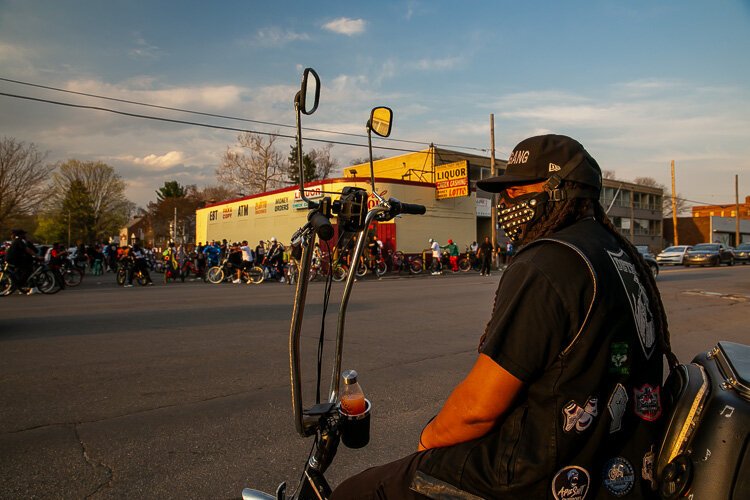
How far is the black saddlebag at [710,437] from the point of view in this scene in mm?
1229

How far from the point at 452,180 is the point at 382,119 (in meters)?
29.7

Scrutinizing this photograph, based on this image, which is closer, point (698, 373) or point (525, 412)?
point (525, 412)

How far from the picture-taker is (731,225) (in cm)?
7506

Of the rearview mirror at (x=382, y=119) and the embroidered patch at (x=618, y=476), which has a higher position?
the rearview mirror at (x=382, y=119)

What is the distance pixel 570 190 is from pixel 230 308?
979 centimetres

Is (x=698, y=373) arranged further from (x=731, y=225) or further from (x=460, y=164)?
(x=731, y=225)

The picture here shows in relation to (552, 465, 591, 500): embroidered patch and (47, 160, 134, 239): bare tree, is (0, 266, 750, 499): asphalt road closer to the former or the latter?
(552, 465, 591, 500): embroidered patch

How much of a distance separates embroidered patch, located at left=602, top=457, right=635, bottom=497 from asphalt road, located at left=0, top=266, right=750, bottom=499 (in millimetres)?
2024

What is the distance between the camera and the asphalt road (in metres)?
3.17

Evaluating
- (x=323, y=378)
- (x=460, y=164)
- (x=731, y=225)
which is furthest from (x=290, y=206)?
(x=731, y=225)

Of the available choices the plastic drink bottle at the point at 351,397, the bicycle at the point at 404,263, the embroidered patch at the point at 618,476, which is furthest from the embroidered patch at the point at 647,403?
the bicycle at the point at 404,263

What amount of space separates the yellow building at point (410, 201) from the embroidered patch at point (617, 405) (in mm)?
23907

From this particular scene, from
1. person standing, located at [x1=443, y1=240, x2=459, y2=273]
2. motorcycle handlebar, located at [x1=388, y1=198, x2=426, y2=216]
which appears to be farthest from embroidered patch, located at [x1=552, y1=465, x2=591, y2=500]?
person standing, located at [x1=443, y1=240, x2=459, y2=273]

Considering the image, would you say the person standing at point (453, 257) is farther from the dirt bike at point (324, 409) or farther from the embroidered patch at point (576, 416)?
the embroidered patch at point (576, 416)
